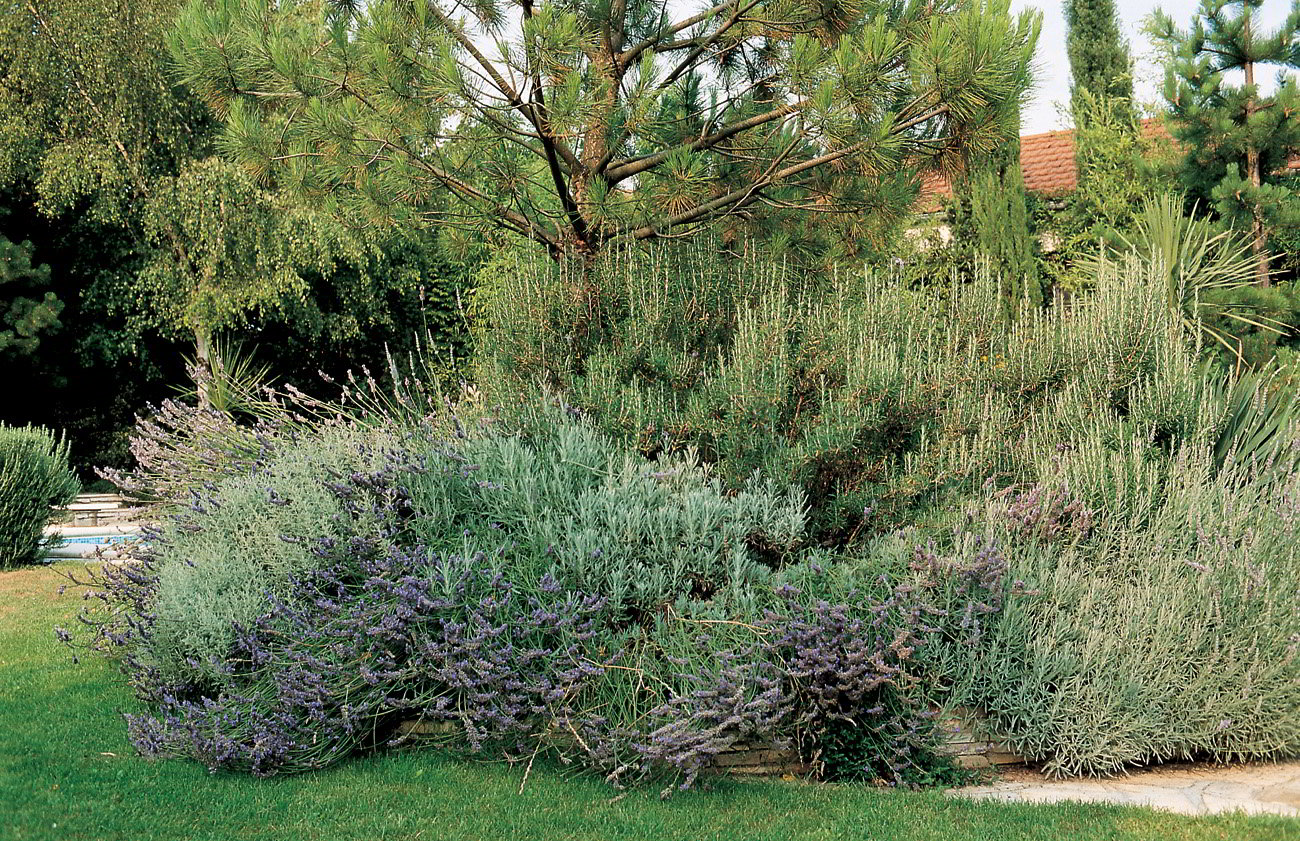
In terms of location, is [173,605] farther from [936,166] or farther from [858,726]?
[936,166]

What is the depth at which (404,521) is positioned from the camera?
193 inches

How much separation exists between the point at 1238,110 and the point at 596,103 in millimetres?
9518

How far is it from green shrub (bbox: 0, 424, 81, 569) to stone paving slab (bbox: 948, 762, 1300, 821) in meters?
9.25

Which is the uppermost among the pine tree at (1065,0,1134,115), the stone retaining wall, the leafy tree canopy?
the pine tree at (1065,0,1134,115)

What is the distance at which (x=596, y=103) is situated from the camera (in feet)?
18.5

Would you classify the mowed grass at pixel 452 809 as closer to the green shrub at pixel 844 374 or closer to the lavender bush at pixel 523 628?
the lavender bush at pixel 523 628

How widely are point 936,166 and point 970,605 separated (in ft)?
10.3

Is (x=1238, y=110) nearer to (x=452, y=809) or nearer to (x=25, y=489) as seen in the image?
(x=452, y=809)

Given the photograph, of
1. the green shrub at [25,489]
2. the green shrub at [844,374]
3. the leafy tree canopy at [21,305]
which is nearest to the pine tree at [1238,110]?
the green shrub at [844,374]

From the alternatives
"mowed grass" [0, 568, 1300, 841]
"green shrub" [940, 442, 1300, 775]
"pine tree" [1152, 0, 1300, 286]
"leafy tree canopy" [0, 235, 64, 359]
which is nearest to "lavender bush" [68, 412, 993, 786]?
"mowed grass" [0, 568, 1300, 841]

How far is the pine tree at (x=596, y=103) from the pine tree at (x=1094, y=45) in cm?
1611

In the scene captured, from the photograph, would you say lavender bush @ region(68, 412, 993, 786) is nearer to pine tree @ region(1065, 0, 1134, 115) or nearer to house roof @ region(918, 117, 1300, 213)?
house roof @ region(918, 117, 1300, 213)

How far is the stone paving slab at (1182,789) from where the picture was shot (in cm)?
397

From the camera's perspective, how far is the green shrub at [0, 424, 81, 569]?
389 inches
